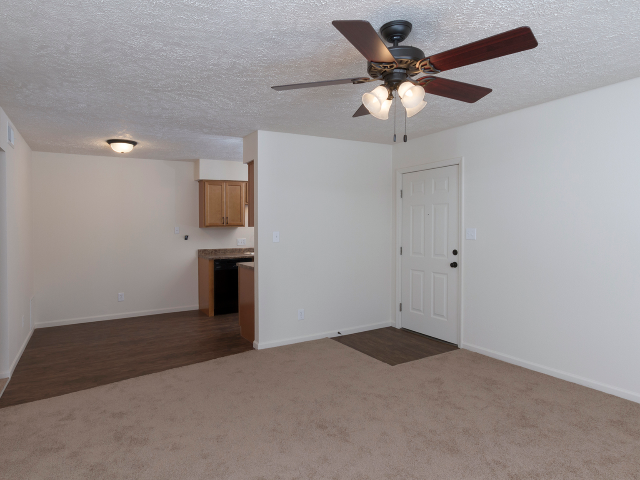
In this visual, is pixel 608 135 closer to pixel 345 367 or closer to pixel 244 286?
pixel 345 367

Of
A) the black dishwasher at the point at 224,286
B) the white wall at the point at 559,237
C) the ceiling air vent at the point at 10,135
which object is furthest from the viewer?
the black dishwasher at the point at 224,286

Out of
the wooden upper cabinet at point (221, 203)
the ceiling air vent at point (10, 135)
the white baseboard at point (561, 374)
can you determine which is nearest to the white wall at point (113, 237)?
the wooden upper cabinet at point (221, 203)

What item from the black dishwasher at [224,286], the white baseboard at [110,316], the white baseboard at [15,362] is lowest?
the white baseboard at [15,362]

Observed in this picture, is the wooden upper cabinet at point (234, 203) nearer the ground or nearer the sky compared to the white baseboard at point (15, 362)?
nearer the sky

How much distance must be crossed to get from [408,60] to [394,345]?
10.2 feet

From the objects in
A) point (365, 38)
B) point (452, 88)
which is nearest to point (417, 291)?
point (452, 88)

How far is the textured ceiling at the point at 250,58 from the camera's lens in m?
1.90

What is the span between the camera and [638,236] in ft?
9.45

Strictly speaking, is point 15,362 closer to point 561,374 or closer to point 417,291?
point 417,291

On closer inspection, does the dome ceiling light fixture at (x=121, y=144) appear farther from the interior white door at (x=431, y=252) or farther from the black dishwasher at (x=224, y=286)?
the interior white door at (x=431, y=252)

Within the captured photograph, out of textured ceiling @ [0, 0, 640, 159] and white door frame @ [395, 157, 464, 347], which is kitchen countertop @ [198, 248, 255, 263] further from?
textured ceiling @ [0, 0, 640, 159]

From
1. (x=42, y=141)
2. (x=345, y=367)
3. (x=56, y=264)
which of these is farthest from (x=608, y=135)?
(x=56, y=264)

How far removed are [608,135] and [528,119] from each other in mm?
657

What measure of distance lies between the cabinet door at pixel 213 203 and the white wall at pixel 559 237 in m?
3.45
